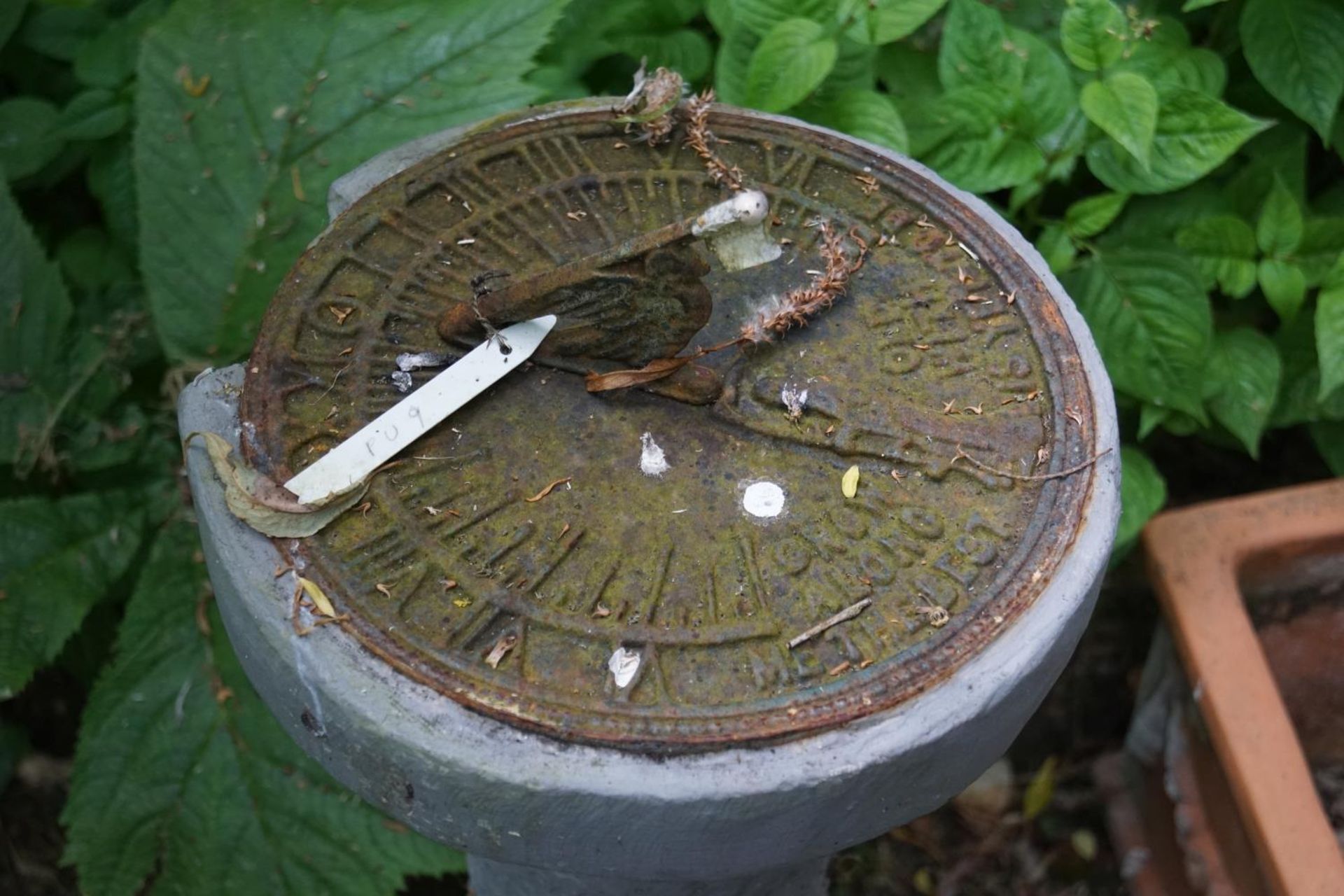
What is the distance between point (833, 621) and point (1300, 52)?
125cm

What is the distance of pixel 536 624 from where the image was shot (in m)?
1.09

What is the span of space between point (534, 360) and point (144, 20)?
1.03m

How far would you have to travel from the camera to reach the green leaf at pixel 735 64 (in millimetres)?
1737

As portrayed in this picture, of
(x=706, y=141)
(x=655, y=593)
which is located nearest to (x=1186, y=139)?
(x=706, y=141)

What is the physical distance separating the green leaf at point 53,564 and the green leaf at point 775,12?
105 centimetres

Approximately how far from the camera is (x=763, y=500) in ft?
3.85

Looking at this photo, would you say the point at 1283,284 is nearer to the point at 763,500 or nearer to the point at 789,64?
the point at 789,64

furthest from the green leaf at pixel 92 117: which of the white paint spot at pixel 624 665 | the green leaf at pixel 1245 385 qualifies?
the green leaf at pixel 1245 385

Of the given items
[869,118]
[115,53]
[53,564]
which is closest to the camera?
[53,564]

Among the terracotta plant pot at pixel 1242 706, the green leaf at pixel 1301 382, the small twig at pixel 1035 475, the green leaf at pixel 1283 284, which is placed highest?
the small twig at pixel 1035 475

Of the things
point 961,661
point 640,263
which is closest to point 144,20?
point 640,263

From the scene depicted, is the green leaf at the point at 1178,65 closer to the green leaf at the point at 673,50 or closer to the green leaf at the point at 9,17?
the green leaf at the point at 673,50

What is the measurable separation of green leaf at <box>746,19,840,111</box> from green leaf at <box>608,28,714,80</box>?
0.94ft

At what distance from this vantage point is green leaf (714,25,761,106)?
5.70 feet
